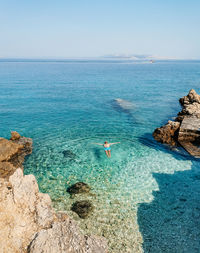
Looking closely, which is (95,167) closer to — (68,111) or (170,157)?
(170,157)

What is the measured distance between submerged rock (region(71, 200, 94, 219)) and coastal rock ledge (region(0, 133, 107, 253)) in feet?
11.3

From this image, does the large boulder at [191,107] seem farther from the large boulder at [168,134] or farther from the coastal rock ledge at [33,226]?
the coastal rock ledge at [33,226]

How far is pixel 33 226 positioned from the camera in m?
9.70

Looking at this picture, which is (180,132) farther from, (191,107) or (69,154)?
(69,154)

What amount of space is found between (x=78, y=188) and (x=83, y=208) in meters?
2.36

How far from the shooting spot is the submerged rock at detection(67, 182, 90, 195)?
54.7ft

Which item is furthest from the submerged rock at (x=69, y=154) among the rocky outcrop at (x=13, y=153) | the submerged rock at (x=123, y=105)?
the submerged rock at (x=123, y=105)

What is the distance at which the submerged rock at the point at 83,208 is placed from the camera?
1432 centimetres

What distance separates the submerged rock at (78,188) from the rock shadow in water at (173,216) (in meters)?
4.71

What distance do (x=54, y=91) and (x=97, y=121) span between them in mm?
27622

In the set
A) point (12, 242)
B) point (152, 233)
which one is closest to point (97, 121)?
point (152, 233)

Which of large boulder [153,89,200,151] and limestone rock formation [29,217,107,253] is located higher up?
limestone rock formation [29,217,107,253]

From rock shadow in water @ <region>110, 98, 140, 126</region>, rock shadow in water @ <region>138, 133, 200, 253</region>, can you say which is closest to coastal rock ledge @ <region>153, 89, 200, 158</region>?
rock shadow in water @ <region>138, 133, 200, 253</region>

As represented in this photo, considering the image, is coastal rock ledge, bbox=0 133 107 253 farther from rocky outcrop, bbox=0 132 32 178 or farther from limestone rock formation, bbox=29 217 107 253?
rocky outcrop, bbox=0 132 32 178
